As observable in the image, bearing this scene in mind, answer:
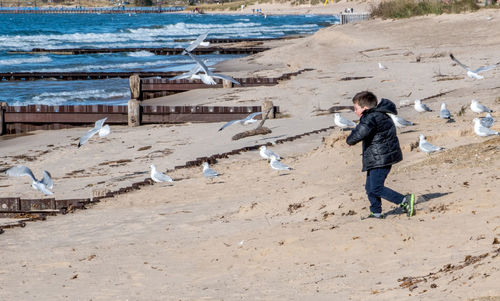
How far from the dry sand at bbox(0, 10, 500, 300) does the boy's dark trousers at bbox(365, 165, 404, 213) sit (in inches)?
8.1

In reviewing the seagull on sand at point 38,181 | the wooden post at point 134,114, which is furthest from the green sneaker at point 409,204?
the wooden post at point 134,114

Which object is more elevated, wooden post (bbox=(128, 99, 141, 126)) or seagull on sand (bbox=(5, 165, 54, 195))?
Result: seagull on sand (bbox=(5, 165, 54, 195))

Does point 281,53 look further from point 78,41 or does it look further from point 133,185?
point 78,41

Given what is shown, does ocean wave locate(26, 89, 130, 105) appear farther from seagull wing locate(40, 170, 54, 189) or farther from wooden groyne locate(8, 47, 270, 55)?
wooden groyne locate(8, 47, 270, 55)

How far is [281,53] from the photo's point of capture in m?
41.3

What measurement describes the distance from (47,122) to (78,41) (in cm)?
5302

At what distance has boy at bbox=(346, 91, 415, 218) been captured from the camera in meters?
8.16

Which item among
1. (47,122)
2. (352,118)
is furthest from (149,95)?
(352,118)

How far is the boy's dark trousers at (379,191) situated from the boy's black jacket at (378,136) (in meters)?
0.08

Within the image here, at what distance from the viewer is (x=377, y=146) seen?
8266 mm

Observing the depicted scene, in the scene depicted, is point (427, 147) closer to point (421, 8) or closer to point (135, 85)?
point (135, 85)

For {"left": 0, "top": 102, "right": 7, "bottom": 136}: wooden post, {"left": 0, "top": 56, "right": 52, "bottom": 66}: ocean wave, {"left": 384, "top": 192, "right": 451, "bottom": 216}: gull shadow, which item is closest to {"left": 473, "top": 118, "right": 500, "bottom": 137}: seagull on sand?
{"left": 384, "top": 192, "right": 451, "bottom": 216}: gull shadow

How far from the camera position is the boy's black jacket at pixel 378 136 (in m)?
8.14

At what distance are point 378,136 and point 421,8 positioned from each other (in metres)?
38.5
